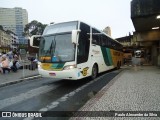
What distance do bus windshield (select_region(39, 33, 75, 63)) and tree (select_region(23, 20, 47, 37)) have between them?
62959 mm

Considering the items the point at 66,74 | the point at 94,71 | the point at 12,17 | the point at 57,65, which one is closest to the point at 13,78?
the point at 94,71

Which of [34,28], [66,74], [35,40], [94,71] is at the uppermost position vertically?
[34,28]

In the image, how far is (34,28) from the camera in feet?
242

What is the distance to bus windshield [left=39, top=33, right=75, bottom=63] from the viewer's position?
397 inches

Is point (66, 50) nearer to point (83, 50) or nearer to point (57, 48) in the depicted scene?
point (57, 48)

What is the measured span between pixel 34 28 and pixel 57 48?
66097 millimetres

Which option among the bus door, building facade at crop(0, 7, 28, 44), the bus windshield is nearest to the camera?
the bus windshield

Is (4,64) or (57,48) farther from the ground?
(57,48)

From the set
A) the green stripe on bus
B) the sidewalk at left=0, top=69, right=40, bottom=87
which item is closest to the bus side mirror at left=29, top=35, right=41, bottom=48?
the green stripe on bus

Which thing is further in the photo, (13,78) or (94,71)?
(13,78)

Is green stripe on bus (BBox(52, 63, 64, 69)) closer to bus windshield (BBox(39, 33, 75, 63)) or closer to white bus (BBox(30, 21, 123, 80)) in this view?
white bus (BBox(30, 21, 123, 80))

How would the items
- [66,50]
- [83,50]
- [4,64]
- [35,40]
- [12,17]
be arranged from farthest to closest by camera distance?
[12,17] → [4,64] → [35,40] → [83,50] → [66,50]

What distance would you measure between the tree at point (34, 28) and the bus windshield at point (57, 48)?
63.0 meters

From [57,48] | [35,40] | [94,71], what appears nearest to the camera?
[57,48]
